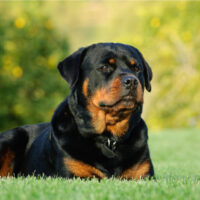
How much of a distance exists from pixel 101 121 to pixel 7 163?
1.61 m

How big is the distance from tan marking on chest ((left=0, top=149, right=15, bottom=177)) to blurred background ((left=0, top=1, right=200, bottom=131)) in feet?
63.4

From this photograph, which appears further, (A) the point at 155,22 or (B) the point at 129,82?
(A) the point at 155,22

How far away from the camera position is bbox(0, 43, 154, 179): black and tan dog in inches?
158

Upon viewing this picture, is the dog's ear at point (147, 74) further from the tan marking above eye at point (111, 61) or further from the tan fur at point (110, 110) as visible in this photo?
the tan fur at point (110, 110)

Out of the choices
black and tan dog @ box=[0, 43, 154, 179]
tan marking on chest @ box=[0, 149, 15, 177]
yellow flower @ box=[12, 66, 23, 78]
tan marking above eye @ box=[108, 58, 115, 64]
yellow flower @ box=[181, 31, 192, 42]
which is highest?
tan marking above eye @ box=[108, 58, 115, 64]

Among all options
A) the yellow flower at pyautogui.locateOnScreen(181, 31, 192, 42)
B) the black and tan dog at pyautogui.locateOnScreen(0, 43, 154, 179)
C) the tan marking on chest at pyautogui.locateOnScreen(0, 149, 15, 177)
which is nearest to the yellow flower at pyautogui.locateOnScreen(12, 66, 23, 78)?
the yellow flower at pyautogui.locateOnScreen(181, 31, 192, 42)

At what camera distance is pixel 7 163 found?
509 cm

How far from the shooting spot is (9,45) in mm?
26188

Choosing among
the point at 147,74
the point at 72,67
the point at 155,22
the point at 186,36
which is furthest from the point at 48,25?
the point at 72,67

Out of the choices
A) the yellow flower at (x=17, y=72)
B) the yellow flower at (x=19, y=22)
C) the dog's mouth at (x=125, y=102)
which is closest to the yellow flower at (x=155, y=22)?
the yellow flower at (x=19, y=22)

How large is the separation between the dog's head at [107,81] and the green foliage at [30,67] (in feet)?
68.1

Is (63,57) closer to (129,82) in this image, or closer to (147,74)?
(147,74)

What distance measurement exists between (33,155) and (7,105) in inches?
824

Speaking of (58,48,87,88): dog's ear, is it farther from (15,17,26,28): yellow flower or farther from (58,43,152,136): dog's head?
(15,17,26,28): yellow flower
